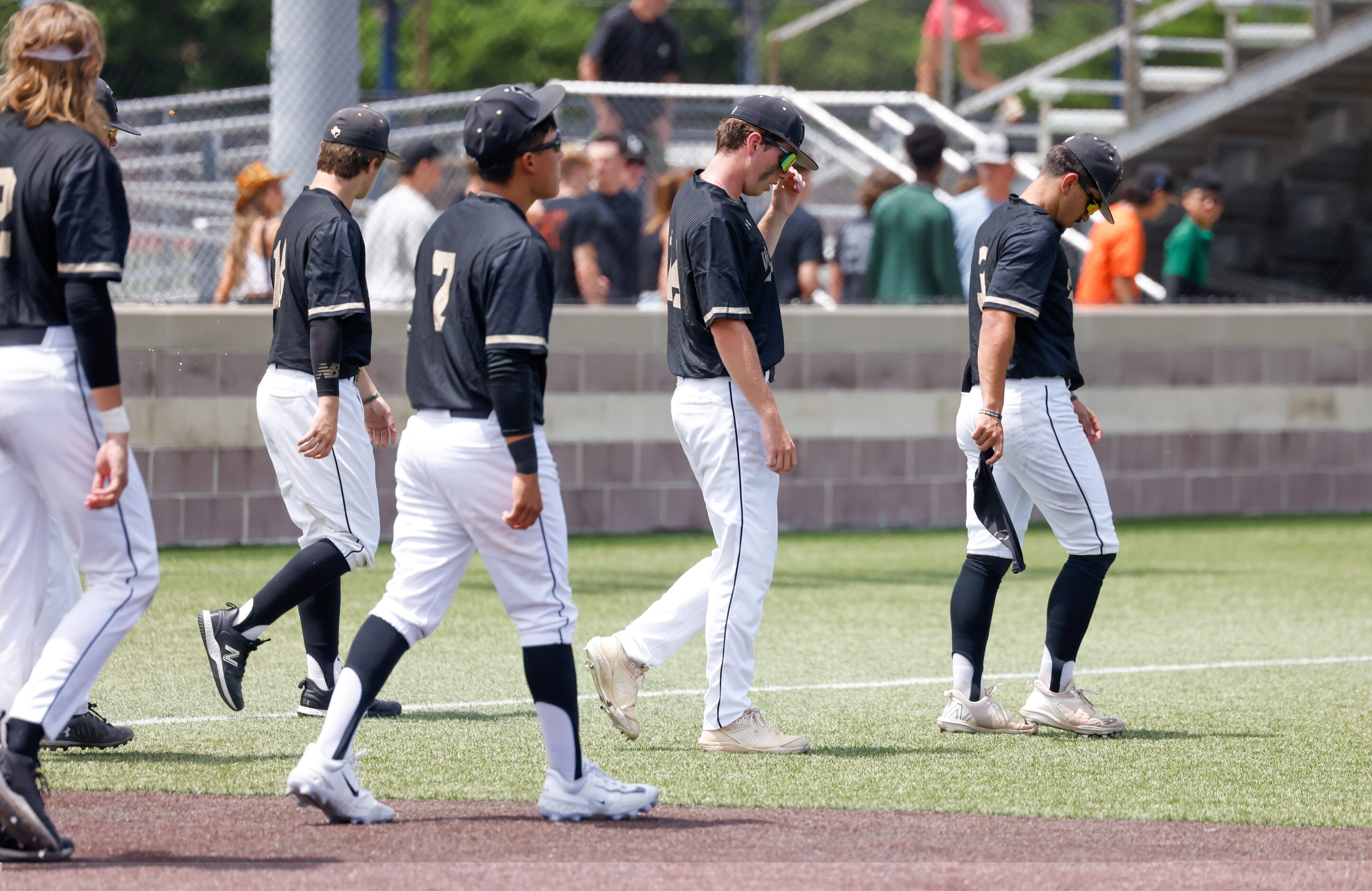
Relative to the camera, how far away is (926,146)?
10.7 metres

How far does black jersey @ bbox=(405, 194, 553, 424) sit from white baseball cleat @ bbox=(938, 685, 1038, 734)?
2.18 metres

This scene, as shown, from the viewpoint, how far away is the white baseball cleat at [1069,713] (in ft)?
19.9

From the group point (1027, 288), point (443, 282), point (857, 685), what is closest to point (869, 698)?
point (857, 685)

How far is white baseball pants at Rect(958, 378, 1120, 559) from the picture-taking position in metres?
6.00

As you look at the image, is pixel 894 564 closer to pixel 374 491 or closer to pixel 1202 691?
pixel 1202 691

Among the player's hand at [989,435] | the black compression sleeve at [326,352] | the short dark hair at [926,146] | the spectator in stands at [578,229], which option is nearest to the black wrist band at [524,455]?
the black compression sleeve at [326,352]

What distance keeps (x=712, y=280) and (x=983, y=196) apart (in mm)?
6854

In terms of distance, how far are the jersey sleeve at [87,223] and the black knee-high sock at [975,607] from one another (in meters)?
3.14

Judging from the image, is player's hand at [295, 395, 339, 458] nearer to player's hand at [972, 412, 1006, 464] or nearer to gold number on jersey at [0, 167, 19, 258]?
gold number on jersey at [0, 167, 19, 258]

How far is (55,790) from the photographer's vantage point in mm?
5082

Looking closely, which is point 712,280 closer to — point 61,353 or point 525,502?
point 525,502

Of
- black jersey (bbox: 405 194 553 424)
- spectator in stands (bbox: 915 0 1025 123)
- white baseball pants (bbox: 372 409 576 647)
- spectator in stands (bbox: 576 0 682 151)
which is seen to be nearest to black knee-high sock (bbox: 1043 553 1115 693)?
white baseball pants (bbox: 372 409 576 647)

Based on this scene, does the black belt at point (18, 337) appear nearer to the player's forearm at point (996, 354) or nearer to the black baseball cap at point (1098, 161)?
the player's forearm at point (996, 354)

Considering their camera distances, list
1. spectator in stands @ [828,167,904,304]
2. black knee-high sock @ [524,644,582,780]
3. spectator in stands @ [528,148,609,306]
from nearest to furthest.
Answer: black knee-high sock @ [524,644,582,780]
spectator in stands @ [528,148,609,306]
spectator in stands @ [828,167,904,304]
